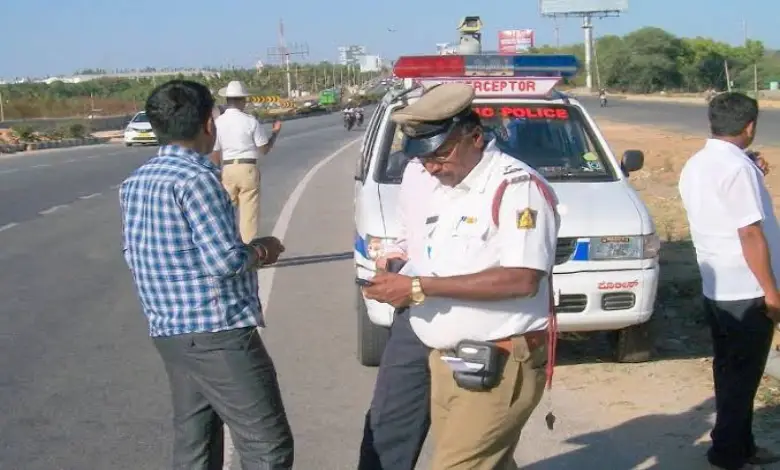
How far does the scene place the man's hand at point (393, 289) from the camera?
3.10m

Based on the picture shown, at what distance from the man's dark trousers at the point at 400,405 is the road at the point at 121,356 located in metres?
1.19

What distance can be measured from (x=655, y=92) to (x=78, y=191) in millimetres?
104561

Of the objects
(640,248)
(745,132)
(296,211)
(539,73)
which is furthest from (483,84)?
(296,211)

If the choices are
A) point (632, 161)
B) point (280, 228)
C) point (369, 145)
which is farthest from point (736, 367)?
point (280, 228)

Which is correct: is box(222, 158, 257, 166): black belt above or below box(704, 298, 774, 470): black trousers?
above

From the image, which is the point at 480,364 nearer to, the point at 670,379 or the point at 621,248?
the point at 621,248

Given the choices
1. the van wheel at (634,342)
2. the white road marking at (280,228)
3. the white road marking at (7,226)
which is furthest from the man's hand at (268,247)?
the white road marking at (7,226)

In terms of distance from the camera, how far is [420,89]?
7.25 m

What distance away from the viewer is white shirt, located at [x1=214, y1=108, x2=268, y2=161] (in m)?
9.70

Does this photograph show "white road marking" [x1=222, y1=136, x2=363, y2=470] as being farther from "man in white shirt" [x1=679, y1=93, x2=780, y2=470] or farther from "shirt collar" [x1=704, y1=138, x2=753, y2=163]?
"shirt collar" [x1=704, y1=138, x2=753, y2=163]

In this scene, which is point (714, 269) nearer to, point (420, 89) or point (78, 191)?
point (420, 89)

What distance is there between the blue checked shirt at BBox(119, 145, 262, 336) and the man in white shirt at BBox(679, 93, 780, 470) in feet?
6.90

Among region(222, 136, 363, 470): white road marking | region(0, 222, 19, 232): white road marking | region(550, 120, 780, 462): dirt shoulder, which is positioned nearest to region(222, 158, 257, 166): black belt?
region(222, 136, 363, 470): white road marking

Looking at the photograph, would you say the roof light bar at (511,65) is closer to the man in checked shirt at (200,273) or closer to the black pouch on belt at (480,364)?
the man in checked shirt at (200,273)
